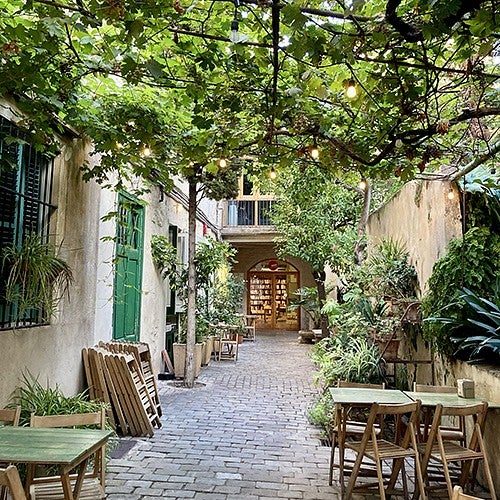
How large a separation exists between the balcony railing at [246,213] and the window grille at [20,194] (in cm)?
1147

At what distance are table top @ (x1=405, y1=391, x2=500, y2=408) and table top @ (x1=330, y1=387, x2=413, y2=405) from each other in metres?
0.12

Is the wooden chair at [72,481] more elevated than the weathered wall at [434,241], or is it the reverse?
the weathered wall at [434,241]

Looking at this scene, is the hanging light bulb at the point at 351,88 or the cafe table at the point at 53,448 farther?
the hanging light bulb at the point at 351,88

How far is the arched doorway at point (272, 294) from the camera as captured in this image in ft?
60.1

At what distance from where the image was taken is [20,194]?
3.72 metres

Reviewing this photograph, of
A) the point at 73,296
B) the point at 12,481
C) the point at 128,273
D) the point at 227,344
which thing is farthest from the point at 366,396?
the point at 227,344

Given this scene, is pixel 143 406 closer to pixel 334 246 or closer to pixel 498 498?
pixel 498 498

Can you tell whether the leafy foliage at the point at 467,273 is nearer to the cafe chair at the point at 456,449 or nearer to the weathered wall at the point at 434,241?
the weathered wall at the point at 434,241

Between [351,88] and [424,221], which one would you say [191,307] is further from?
[351,88]

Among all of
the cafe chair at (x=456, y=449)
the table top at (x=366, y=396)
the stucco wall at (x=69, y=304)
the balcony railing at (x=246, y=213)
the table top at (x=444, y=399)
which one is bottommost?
the cafe chair at (x=456, y=449)

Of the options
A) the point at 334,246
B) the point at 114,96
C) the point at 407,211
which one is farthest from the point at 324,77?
the point at 334,246

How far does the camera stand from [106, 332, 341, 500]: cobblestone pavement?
352cm

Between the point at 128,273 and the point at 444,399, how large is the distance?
4.06m

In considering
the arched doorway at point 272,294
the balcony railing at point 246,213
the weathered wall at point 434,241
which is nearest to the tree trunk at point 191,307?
the weathered wall at point 434,241
